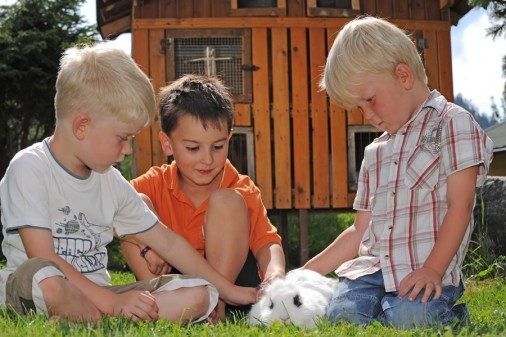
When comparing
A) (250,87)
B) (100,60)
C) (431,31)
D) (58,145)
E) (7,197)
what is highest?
(431,31)

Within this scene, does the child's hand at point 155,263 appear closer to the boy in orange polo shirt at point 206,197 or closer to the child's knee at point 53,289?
the boy in orange polo shirt at point 206,197

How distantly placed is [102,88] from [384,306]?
5.50 feet

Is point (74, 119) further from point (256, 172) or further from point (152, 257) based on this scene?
point (256, 172)

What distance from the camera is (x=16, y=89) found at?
52.4 feet

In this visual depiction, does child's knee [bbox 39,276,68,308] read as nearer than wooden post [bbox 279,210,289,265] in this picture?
Yes

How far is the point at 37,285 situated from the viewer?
122 inches

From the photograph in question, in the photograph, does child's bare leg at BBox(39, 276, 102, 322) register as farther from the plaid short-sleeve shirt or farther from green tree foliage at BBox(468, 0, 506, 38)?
green tree foliage at BBox(468, 0, 506, 38)

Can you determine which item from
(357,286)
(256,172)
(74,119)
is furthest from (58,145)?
(256,172)

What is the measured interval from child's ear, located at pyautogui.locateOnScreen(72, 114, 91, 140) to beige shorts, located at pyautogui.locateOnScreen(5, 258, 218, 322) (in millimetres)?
626

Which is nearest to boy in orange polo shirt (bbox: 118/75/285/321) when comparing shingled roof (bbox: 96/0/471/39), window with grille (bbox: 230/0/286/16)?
window with grille (bbox: 230/0/286/16)

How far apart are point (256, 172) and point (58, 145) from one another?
7818 millimetres

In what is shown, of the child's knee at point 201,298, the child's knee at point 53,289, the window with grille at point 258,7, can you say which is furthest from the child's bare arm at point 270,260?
the window with grille at point 258,7

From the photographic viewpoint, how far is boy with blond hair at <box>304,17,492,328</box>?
3408 millimetres

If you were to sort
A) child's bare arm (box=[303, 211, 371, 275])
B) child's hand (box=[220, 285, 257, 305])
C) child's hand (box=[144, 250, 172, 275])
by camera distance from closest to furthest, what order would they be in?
1. child's hand (box=[220, 285, 257, 305])
2. child's hand (box=[144, 250, 172, 275])
3. child's bare arm (box=[303, 211, 371, 275])
